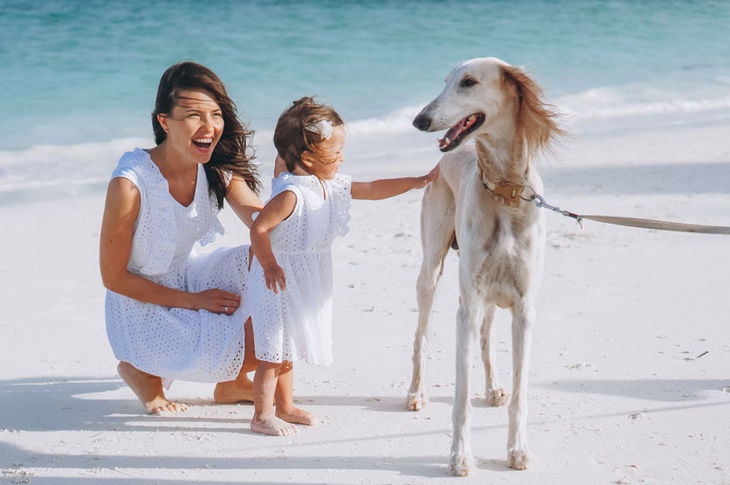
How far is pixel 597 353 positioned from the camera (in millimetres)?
4770

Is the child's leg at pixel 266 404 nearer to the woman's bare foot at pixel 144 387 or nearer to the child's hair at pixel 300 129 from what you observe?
the woman's bare foot at pixel 144 387

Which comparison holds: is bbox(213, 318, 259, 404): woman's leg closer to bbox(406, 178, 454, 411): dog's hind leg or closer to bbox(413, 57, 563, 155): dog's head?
bbox(406, 178, 454, 411): dog's hind leg

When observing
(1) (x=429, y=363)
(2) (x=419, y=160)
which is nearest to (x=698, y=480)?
(1) (x=429, y=363)

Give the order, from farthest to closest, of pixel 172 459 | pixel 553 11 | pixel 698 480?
pixel 553 11
pixel 172 459
pixel 698 480

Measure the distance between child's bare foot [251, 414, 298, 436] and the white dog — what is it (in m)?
0.79

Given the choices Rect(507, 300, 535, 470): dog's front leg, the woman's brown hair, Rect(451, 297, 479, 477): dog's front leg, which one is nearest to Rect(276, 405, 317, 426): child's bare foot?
Rect(451, 297, 479, 477): dog's front leg

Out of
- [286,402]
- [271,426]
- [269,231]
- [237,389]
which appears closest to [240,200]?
[269,231]

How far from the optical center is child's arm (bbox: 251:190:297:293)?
364 centimetres

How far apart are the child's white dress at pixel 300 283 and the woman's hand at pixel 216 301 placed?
12 centimetres

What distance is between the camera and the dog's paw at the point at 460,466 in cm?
350

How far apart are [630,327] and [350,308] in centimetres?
171

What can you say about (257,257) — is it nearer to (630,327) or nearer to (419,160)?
(630,327)

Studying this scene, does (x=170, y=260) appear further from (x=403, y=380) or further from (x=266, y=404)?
(x=403, y=380)

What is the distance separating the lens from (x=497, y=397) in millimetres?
4238
